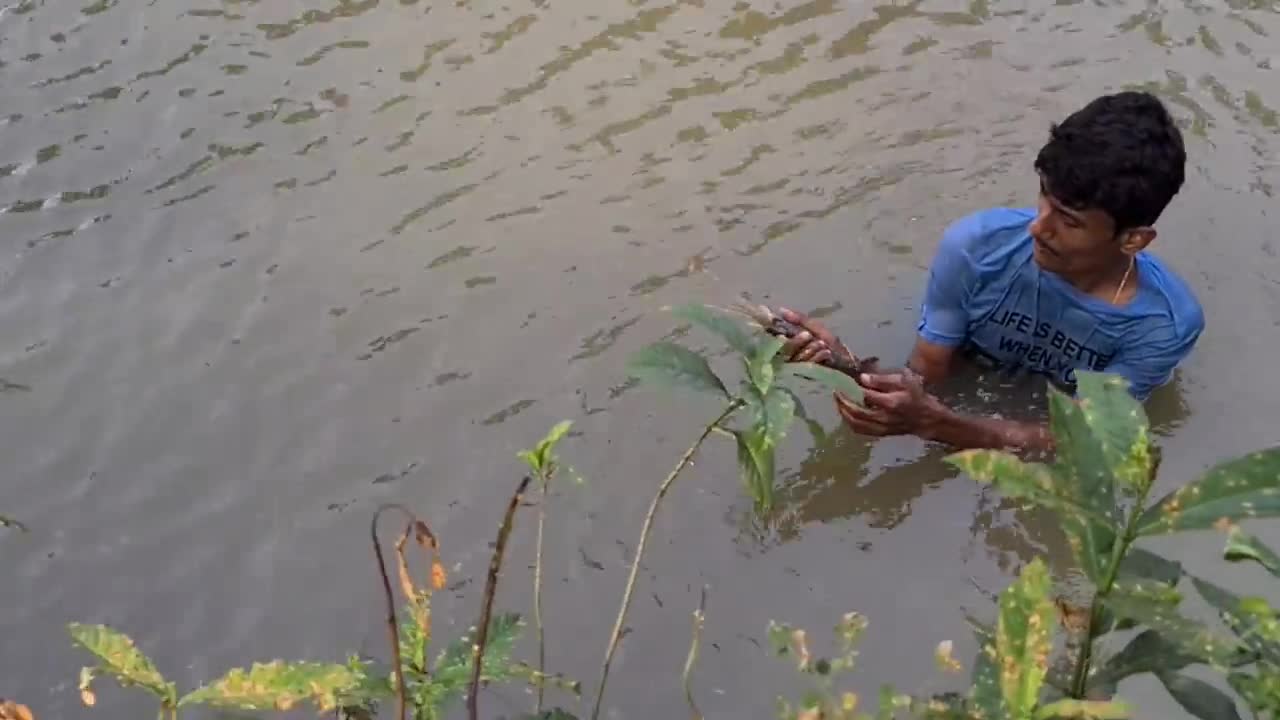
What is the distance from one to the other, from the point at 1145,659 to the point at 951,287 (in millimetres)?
1758

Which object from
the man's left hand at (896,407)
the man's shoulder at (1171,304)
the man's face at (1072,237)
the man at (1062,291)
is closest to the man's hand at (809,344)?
the man at (1062,291)

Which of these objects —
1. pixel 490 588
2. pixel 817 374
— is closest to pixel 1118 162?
pixel 817 374

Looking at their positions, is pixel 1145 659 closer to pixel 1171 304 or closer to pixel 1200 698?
pixel 1200 698

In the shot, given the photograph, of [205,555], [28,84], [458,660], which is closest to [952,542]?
[458,660]

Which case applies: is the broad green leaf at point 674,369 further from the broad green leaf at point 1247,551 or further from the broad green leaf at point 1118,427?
the broad green leaf at point 1247,551

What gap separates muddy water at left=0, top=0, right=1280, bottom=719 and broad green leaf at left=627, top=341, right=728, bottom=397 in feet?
3.87

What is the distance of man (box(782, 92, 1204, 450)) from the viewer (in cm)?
277

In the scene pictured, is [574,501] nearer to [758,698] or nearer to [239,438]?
[758,698]

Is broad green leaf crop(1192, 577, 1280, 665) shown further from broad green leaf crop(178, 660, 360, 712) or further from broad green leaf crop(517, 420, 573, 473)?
broad green leaf crop(178, 660, 360, 712)

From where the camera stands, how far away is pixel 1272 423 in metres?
3.46

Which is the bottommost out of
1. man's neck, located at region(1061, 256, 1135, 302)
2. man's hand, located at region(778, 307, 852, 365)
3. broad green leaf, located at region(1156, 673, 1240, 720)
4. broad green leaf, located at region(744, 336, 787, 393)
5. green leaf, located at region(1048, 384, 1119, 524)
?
man's neck, located at region(1061, 256, 1135, 302)

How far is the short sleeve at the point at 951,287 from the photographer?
10.3 feet

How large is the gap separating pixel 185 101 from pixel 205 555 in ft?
7.13

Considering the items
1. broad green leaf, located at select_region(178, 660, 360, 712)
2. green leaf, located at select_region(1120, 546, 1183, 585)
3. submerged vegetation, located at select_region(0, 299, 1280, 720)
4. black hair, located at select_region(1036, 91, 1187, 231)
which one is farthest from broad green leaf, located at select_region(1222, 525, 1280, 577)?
black hair, located at select_region(1036, 91, 1187, 231)
